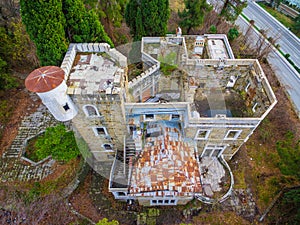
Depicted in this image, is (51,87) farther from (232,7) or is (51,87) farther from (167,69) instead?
(232,7)

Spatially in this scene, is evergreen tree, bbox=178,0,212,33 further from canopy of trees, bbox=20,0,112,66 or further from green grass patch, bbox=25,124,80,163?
green grass patch, bbox=25,124,80,163

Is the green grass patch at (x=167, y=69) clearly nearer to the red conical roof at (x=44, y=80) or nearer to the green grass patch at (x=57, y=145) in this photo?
the red conical roof at (x=44, y=80)

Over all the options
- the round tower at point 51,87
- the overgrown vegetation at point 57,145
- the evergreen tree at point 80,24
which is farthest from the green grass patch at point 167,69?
the overgrown vegetation at point 57,145

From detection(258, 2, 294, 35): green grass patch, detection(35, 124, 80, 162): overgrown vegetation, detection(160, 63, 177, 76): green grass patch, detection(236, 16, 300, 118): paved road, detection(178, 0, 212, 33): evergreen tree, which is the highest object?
detection(178, 0, 212, 33): evergreen tree

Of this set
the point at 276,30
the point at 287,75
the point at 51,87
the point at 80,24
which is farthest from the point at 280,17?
the point at 51,87

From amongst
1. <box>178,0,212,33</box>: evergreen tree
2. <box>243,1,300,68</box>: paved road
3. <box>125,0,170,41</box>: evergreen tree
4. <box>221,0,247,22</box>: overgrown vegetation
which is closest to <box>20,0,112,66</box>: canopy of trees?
<box>125,0,170,41</box>: evergreen tree

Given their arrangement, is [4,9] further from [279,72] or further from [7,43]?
[279,72]
